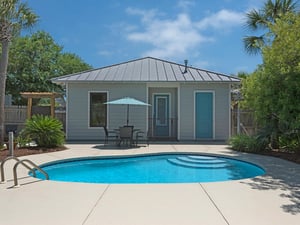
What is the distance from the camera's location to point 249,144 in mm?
12695

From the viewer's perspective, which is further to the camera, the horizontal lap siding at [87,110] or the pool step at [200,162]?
the horizontal lap siding at [87,110]

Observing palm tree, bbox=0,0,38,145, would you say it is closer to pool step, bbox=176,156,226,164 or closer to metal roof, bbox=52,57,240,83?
metal roof, bbox=52,57,240,83

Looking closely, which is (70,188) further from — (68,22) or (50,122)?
(68,22)

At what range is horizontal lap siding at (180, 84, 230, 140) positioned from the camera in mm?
16734

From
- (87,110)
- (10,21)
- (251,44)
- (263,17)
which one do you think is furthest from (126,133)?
(263,17)

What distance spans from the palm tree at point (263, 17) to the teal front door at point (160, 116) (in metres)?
5.24

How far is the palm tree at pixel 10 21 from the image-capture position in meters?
10.1

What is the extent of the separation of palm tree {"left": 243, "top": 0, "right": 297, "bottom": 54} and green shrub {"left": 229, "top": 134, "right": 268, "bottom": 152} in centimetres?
457

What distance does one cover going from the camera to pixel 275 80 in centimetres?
1095

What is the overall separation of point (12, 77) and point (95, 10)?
14378mm

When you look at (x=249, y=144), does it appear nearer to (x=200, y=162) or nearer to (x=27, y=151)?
(x=200, y=162)

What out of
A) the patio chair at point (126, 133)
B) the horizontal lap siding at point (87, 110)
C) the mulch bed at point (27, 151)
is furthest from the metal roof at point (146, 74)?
the mulch bed at point (27, 151)

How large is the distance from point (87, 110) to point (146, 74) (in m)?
3.70

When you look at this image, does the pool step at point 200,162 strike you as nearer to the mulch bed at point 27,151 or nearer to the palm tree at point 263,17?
the mulch bed at point 27,151
